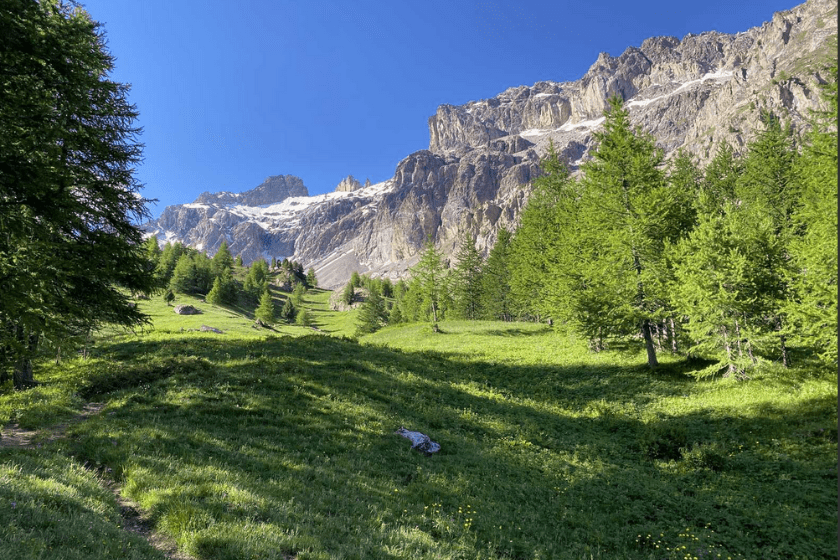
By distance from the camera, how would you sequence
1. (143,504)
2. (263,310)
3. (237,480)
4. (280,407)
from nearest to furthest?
(143,504) → (237,480) → (280,407) → (263,310)

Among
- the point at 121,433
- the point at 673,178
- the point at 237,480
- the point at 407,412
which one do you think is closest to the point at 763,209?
the point at 673,178

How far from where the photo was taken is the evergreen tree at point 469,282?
6250 centimetres

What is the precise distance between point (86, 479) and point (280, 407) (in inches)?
249

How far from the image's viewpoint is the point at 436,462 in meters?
11.1

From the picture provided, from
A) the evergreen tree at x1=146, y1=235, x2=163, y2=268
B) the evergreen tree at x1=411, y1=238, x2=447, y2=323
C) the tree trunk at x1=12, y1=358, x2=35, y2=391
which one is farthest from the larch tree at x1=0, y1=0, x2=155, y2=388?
the evergreen tree at x1=411, y1=238, x2=447, y2=323

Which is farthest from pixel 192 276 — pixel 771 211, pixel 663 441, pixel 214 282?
pixel 771 211

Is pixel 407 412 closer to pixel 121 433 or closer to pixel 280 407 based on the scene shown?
pixel 280 407

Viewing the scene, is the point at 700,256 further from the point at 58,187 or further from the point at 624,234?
the point at 58,187

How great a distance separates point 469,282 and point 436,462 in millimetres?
55664

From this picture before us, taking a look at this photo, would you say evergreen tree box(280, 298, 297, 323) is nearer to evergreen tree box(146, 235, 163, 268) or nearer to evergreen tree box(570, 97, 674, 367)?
evergreen tree box(146, 235, 163, 268)

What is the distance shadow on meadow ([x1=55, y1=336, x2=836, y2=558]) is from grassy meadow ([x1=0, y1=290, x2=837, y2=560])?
60 millimetres

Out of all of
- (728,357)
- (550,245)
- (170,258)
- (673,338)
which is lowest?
(728,357)

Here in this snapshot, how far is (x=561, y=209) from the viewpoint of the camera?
107 feet

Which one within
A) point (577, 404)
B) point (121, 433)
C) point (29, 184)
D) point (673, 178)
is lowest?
point (577, 404)
